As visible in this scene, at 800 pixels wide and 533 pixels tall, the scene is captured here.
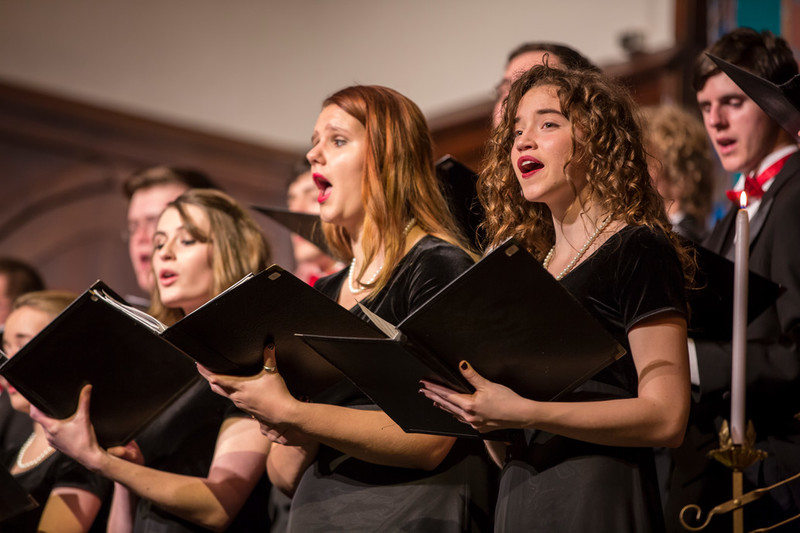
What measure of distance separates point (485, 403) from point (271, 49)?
5.58 metres

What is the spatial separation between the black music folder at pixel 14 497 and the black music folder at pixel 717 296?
165 centimetres

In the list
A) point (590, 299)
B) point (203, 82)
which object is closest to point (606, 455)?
point (590, 299)

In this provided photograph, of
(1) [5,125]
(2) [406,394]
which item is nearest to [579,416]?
(2) [406,394]

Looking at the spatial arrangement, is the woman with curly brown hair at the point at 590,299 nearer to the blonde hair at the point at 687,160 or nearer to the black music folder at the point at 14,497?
the black music folder at the point at 14,497

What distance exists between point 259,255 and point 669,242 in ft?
4.78

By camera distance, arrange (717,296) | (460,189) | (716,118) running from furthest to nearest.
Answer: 1. (716,118)
2. (460,189)
3. (717,296)

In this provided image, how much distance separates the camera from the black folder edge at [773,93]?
190 centimetres

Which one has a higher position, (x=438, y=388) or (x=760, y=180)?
(x=760, y=180)

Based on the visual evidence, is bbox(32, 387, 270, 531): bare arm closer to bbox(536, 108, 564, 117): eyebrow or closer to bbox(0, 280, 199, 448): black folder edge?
bbox(0, 280, 199, 448): black folder edge

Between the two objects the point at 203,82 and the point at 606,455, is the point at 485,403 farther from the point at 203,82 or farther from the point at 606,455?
the point at 203,82

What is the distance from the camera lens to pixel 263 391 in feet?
6.44

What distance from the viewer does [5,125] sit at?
581cm

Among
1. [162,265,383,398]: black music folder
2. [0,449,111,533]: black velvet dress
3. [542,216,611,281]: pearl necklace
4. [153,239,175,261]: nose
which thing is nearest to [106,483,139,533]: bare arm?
[0,449,111,533]: black velvet dress

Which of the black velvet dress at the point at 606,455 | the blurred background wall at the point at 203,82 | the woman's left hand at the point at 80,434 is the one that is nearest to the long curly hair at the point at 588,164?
the black velvet dress at the point at 606,455
